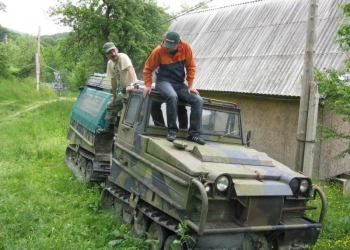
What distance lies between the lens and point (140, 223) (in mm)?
6410

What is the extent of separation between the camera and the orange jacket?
6.60 metres

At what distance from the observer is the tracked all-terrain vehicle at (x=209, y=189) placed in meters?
4.96

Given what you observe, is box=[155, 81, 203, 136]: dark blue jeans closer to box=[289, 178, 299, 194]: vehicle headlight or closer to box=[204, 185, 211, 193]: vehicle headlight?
box=[204, 185, 211, 193]: vehicle headlight

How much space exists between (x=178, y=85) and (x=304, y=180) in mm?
2424

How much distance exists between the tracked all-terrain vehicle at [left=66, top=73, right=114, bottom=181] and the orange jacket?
8.42 ft

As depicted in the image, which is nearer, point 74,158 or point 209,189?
point 209,189

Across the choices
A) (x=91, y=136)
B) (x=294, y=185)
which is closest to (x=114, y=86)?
(x=91, y=136)

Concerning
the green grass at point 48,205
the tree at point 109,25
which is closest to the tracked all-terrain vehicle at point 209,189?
the green grass at point 48,205

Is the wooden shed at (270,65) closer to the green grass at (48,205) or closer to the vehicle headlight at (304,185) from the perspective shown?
the vehicle headlight at (304,185)

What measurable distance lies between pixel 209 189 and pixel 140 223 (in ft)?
6.14

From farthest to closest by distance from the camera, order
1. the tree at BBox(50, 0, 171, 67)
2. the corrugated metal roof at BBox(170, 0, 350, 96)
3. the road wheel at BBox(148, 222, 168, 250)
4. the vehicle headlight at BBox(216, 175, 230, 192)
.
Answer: the tree at BBox(50, 0, 171, 67) < the corrugated metal roof at BBox(170, 0, 350, 96) < the road wheel at BBox(148, 222, 168, 250) < the vehicle headlight at BBox(216, 175, 230, 192)

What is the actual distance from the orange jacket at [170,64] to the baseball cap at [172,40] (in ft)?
0.80

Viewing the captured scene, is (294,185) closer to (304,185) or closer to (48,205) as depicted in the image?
(304,185)

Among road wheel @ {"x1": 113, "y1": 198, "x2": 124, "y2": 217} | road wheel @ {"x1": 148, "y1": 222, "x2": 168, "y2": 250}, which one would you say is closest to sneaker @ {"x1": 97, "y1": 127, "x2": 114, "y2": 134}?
road wheel @ {"x1": 113, "y1": 198, "x2": 124, "y2": 217}
